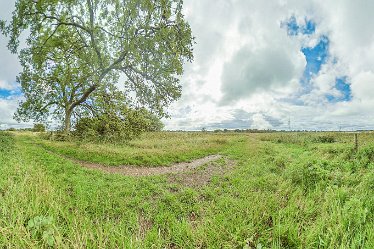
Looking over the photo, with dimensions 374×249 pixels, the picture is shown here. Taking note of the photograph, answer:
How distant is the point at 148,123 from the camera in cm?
2602

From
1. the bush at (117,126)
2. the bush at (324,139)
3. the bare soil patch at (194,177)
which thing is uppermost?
the bush at (117,126)

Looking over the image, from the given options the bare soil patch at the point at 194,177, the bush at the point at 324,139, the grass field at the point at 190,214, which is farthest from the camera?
the bush at the point at 324,139

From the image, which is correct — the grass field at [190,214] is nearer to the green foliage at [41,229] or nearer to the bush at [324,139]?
the green foliage at [41,229]

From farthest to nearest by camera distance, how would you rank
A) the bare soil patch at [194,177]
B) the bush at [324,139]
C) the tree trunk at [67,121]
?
the bush at [324,139] → the tree trunk at [67,121] → the bare soil patch at [194,177]

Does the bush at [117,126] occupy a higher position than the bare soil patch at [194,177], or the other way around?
the bush at [117,126]

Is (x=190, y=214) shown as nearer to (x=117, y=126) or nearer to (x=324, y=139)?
(x=117, y=126)

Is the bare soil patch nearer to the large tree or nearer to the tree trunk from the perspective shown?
A: the large tree

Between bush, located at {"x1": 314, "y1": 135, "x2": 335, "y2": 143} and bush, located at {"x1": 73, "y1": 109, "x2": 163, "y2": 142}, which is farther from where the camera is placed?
bush, located at {"x1": 314, "y1": 135, "x2": 335, "y2": 143}

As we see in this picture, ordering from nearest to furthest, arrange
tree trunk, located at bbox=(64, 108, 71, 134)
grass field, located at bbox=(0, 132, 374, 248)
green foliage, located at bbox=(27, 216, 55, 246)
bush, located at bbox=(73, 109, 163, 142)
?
1. green foliage, located at bbox=(27, 216, 55, 246)
2. grass field, located at bbox=(0, 132, 374, 248)
3. bush, located at bbox=(73, 109, 163, 142)
4. tree trunk, located at bbox=(64, 108, 71, 134)

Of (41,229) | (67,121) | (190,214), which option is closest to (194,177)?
(190,214)

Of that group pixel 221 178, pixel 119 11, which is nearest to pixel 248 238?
pixel 221 178

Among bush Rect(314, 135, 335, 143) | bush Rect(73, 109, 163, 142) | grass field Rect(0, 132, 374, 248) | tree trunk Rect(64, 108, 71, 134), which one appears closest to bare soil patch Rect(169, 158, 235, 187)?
grass field Rect(0, 132, 374, 248)

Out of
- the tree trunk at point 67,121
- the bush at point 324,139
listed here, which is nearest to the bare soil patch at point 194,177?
the tree trunk at point 67,121

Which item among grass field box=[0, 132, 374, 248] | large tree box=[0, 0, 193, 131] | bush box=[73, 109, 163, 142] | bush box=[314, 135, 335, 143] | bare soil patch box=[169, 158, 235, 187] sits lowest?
bare soil patch box=[169, 158, 235, 187]
